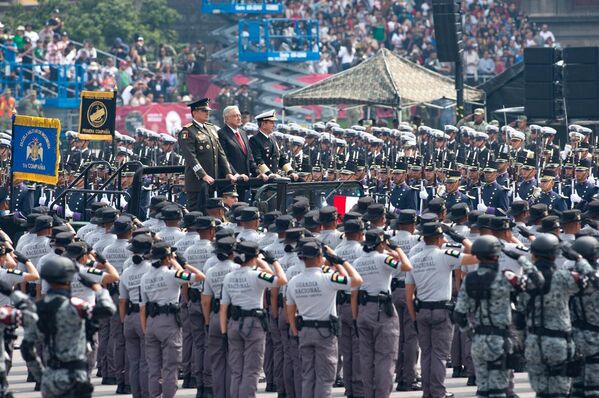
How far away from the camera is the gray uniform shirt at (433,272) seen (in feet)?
50.7

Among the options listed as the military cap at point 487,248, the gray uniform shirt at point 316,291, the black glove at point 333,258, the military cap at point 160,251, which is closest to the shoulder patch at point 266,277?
the gray uniform shirt at point 316,291

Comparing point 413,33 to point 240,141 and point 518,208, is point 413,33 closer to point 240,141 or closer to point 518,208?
point 240,141

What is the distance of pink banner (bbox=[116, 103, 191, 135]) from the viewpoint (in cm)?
3766

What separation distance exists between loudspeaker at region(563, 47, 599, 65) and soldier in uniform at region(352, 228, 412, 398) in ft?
42.9

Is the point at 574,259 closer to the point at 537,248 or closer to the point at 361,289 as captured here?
the point at 537,248

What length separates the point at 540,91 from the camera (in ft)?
90.4

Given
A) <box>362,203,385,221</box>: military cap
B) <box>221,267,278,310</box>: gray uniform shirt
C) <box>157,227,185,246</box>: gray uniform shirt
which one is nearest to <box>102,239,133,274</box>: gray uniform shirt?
<box>157,227,185,246</box>: gray uniform shirt

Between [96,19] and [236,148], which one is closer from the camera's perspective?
[236,148]

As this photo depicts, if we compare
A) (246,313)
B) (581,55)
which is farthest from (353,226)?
(581,55)

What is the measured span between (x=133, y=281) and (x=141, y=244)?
48 centimetres

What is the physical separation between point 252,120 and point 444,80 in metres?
5.49

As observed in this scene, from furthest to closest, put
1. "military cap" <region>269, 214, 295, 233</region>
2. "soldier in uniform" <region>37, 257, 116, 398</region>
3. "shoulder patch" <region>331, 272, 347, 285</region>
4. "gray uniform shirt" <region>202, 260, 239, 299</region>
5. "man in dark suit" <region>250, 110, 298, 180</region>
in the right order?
"man in dark suit" <region>250, 110, 298, 180</region> < "military cap" <region>269, 214, 295, 233</region> < "gray uniform shirt" <region>202, 260, 239, 299</region> < "shoulder patch" <region>331, 272, 347, 285</region> < "soldier in uniform" <region>37, 257, 116, 398</region>

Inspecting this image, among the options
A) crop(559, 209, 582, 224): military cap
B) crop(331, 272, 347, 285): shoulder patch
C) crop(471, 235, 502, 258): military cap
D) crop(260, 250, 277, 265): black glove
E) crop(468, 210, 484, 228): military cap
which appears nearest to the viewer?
crop(471, 235, 502, 258): military cap

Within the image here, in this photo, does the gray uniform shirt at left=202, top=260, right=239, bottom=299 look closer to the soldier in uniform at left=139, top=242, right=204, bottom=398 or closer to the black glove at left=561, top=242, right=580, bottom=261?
the soldier in uniform at left=139, top=242, right=204, bottom=398
